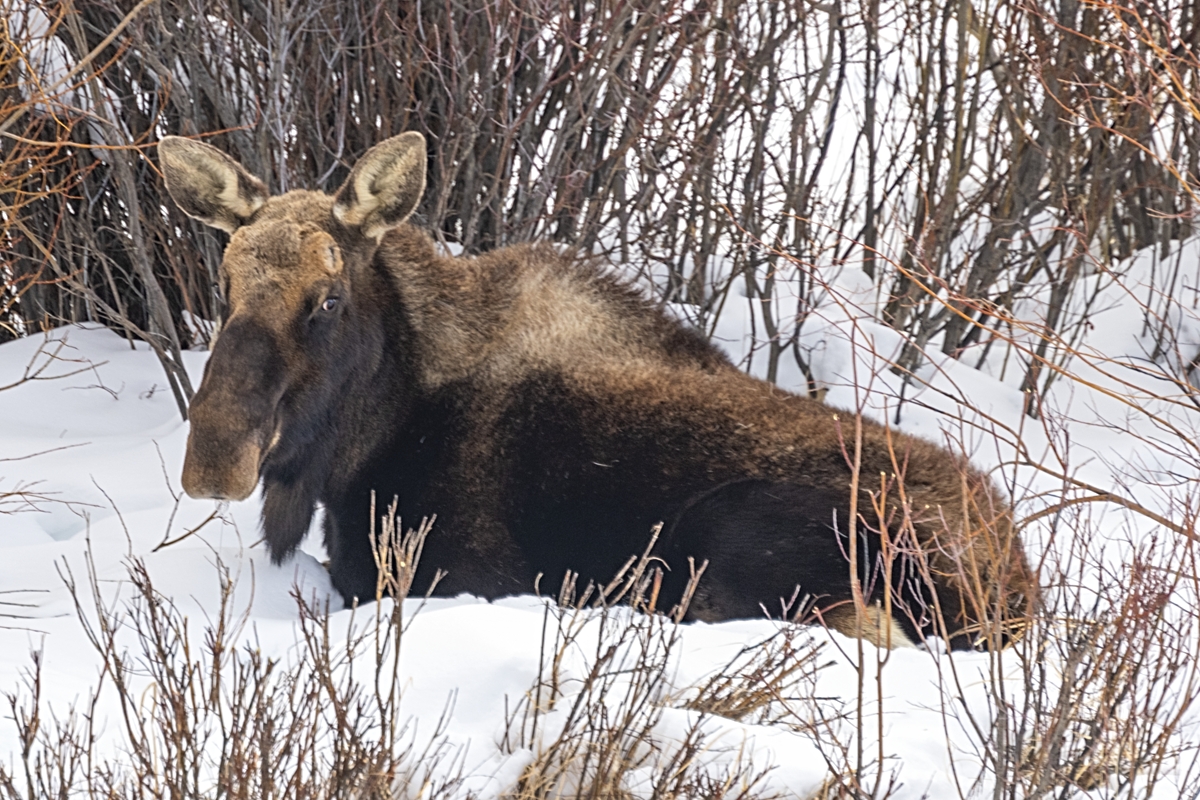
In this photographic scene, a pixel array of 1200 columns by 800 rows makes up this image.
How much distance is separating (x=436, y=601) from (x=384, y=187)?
1463 mm

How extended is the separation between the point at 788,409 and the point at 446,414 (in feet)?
4.14

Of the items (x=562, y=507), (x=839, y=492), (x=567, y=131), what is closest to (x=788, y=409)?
(x=839, y=492)

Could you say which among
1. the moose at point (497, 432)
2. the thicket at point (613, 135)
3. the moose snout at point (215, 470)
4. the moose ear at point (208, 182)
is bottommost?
the moose snout at point (215, 470)

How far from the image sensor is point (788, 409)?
4.40 m

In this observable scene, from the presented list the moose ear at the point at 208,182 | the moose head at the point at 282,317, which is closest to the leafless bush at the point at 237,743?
the moose head at the point at 282,317

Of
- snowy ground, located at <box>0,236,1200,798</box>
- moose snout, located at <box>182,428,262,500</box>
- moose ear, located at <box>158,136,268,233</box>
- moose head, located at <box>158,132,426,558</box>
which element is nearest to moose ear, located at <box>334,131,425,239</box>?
moose head, located at <box>158,132,426,558</box>

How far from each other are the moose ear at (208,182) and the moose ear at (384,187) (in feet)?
1.18

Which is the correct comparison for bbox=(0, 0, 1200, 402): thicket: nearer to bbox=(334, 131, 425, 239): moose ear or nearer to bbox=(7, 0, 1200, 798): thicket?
bbox=(7, 0, 1200, 798): thicket

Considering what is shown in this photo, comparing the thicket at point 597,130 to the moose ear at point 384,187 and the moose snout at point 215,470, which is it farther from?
the moose snout at point 215,470

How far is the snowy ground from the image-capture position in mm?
2891

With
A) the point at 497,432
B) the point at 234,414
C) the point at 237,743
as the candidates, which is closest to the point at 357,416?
the point at 497,432

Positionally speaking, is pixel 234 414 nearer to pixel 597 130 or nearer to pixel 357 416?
pixel 357 416

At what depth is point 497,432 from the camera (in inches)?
175

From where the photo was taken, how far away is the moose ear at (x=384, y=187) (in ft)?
13.9
